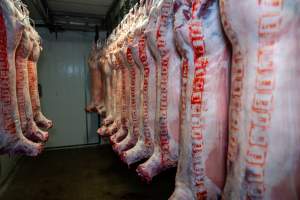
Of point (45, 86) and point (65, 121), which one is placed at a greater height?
point (45, 86)

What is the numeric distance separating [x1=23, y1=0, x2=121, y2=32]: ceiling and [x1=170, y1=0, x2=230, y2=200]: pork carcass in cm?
239

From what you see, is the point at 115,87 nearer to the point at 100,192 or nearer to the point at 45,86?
the point at 100,192

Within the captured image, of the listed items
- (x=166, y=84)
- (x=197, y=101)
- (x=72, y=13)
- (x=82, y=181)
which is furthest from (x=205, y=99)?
(x=72, y=13)

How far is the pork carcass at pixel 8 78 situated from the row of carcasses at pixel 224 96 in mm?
641

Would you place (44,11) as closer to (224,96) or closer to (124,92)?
(124,92)

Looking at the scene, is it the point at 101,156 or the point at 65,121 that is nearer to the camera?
the point at 101,156

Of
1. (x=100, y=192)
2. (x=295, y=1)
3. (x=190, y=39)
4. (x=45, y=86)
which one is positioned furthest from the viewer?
(x=45, y=86)

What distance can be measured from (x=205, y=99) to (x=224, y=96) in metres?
0.06

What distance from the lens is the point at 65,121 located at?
4215 mm

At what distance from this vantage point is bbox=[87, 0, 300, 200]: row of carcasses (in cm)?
57

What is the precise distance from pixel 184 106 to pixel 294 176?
41 cm

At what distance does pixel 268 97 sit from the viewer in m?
0.58

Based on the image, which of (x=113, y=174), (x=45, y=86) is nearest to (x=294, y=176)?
(x=113, y=174)

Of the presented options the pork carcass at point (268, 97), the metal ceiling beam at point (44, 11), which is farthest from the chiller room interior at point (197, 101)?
the metal ceiling beam at point (44, 11)
